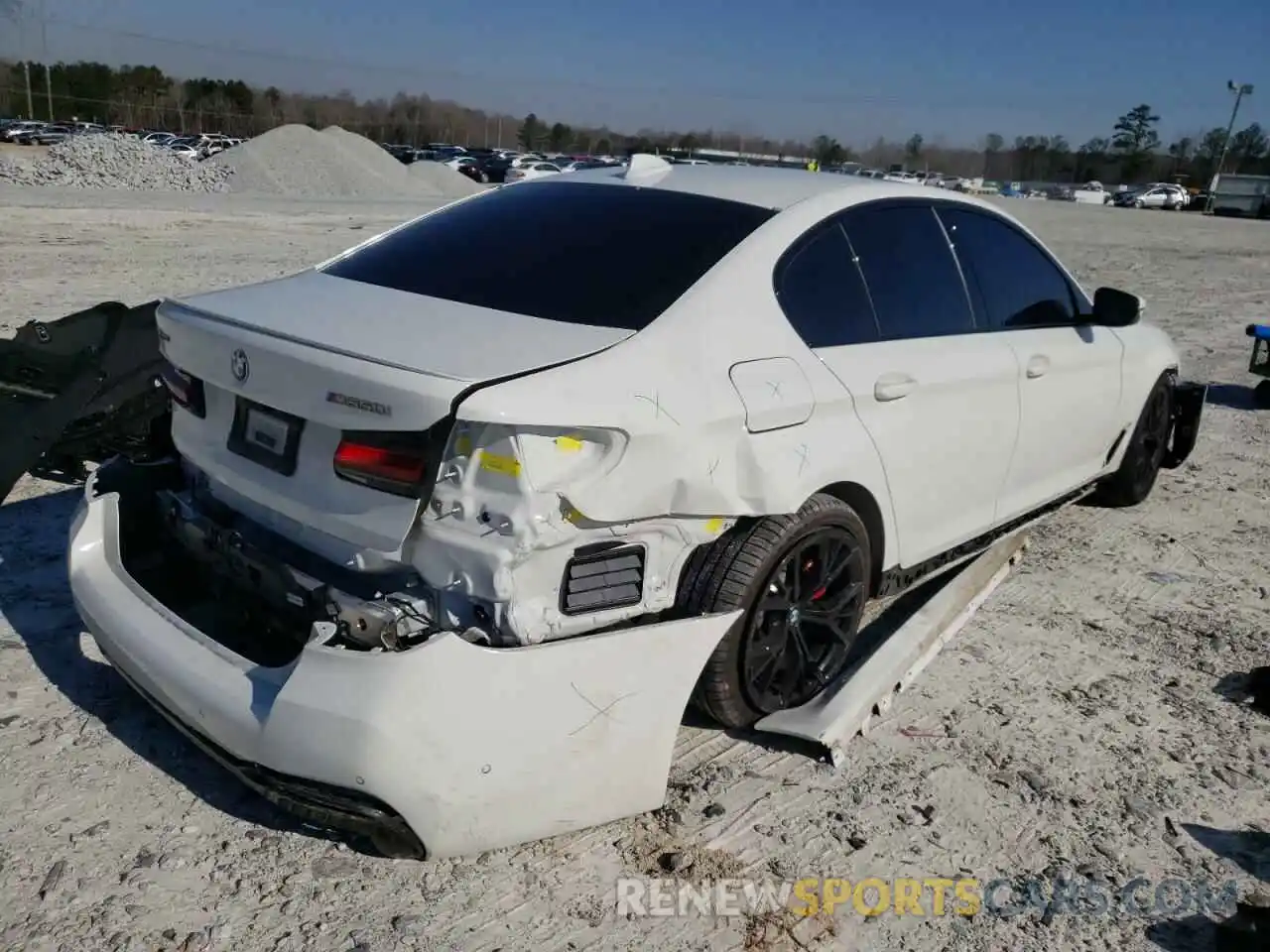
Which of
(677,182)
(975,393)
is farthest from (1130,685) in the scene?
(677,182)

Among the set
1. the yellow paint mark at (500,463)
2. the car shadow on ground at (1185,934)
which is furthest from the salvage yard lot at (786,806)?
the yellow paint mark at (500,463)

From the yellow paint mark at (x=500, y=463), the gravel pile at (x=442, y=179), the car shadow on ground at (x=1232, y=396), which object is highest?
the yellow paint mark at (x=500, y=463)

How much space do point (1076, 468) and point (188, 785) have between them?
3.96 metres

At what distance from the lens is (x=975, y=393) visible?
3.79m

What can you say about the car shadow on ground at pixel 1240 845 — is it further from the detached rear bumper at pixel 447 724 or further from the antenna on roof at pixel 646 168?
the antenna on roof at pixel 646 168

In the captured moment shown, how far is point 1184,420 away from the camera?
610 cm

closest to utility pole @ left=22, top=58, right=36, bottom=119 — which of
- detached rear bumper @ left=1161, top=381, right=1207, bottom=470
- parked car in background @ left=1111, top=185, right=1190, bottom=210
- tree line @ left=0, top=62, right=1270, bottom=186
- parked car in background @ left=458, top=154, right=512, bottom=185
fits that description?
tree line @ left=0, top=62, right=1270, bottom=186

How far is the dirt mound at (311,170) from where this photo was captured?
2978 cm

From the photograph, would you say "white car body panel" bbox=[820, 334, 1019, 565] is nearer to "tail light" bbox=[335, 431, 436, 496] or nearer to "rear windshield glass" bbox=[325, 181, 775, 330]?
"rear windshield glass" bbox=[325, 181, 775, 330]

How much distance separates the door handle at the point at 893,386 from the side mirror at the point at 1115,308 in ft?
5.68

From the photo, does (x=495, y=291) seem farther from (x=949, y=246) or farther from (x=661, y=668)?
(x=949, y=246)

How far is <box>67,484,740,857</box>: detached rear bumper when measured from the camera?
7.63 ft

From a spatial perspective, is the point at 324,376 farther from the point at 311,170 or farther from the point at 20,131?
the point at 20,131

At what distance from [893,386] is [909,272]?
551 millimetres
